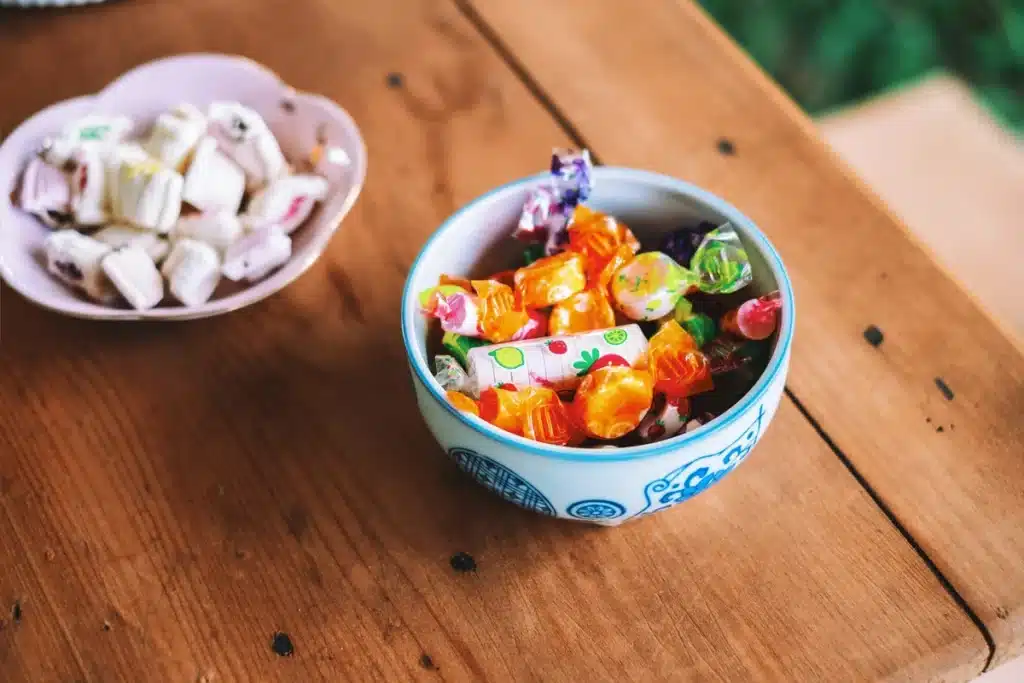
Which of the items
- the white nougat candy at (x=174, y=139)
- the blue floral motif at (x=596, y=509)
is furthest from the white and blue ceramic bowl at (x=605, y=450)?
the white nougat candy at (x=174, y=139)

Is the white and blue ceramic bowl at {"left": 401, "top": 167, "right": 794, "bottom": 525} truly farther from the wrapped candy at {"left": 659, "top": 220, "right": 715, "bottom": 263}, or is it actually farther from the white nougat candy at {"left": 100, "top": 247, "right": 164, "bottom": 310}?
the white nougat candy at {"left": 100, "top": 247, "right": 164, "bottom": 310}

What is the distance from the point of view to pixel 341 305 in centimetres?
69

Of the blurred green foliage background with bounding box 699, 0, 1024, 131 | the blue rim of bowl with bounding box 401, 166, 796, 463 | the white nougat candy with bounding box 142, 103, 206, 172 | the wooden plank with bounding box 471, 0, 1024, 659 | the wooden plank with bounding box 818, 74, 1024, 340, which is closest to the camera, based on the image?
the blue rim of bowl with bounding box 401, 166, 796, 463

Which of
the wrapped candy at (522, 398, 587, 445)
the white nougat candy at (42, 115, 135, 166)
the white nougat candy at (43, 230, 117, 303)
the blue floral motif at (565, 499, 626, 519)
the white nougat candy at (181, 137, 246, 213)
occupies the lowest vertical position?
the white nougat candy at (43, 230, 117, 303)

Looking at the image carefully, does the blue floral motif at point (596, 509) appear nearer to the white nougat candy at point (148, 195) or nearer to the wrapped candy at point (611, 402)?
the wrapped candy at point (611, 402)

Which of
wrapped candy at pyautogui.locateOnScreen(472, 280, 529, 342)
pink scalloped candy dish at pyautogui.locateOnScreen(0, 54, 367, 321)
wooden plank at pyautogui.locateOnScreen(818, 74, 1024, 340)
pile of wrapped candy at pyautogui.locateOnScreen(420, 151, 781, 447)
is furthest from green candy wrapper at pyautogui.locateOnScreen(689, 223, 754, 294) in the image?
wooden plank at pyautogui.locateOnScreen(818, 74, 1024, 340)

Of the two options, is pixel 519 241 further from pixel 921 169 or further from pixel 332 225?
pixel 921 169

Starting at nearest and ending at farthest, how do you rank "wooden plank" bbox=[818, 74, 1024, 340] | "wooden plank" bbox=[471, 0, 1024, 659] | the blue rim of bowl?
1. the blue rim of bowl
2. "wooden plank" bbox=[471, 0, 1024, 659]
3. "wooden plank" bbox=[818, 74, 1024, 340]

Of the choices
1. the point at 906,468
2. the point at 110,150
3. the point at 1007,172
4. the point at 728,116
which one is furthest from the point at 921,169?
the point at 110,150

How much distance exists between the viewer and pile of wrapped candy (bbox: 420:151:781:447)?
0.52m

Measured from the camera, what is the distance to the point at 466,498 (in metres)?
0.59

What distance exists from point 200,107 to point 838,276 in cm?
53

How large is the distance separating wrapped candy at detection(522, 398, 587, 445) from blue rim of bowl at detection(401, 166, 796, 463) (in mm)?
13

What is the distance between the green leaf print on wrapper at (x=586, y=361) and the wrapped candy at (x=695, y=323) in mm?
69
